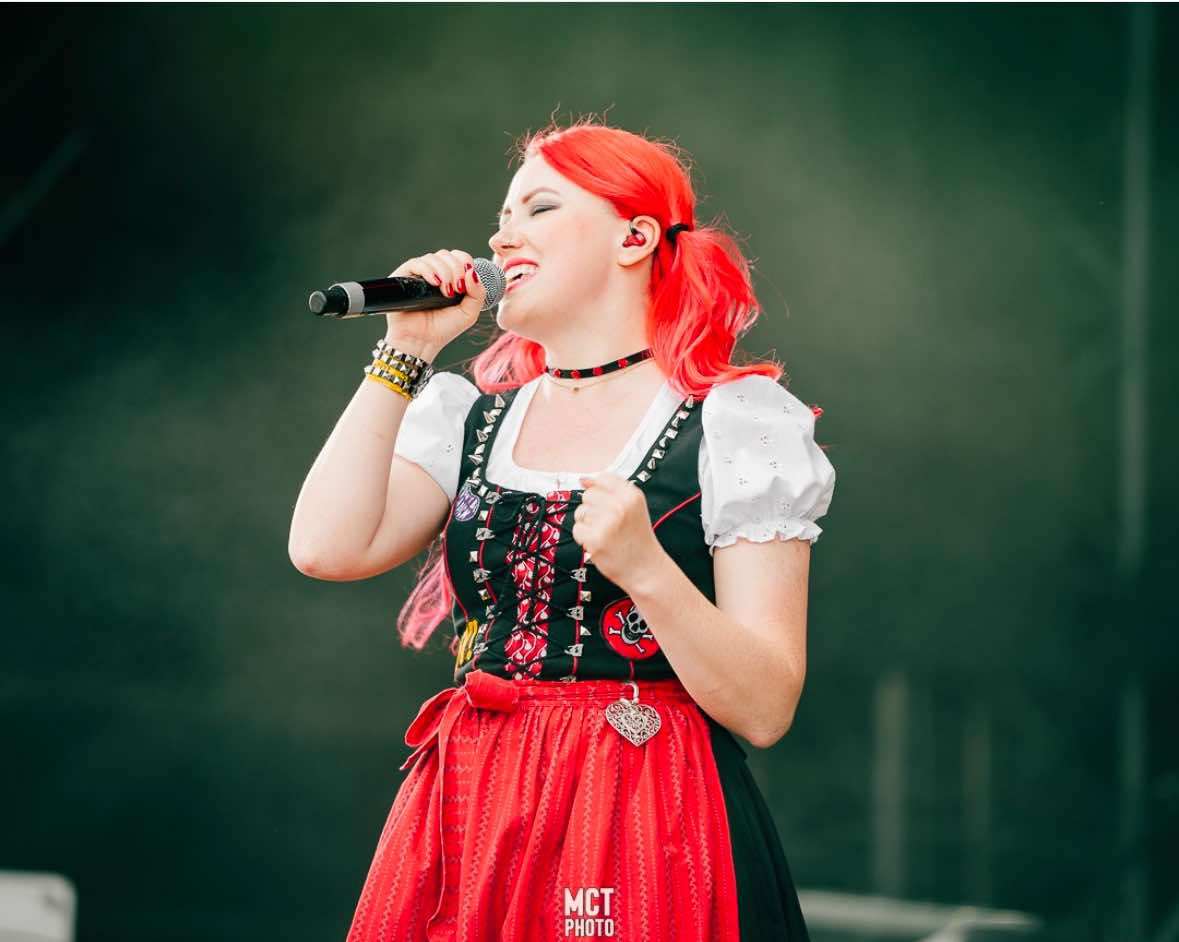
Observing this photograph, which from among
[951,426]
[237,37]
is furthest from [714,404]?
[237,37]

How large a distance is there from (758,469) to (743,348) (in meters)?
2.07

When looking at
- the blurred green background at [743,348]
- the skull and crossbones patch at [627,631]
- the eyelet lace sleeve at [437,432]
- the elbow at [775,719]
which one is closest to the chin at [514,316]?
the eyelet lace sleeve at [437,432]

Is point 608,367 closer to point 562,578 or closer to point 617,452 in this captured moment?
point 617,452

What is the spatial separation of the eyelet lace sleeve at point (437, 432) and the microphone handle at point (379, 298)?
0.38ft

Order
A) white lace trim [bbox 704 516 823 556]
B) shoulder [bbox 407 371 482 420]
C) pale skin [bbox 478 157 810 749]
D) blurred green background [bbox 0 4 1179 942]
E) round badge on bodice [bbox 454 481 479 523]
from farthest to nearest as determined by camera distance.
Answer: blurred green background [bbox 0 4 1179 942] → shoulder [bbox 407 371 482 420] → round badge on bodice [bbox 454 481 479 523] → white lace trim [bbox 704 516 823 556] → pale skin [bbox 478 157 810 749]

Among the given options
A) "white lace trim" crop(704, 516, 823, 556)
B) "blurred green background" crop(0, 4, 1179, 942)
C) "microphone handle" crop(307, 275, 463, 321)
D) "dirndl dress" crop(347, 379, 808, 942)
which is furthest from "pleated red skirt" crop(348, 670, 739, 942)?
"blurred green background" crop(0, 4, 1179, 942)

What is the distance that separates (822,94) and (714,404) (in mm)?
2404

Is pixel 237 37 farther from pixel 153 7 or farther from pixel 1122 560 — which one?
pixel 1122 560

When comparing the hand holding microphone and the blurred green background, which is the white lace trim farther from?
the blurred green background

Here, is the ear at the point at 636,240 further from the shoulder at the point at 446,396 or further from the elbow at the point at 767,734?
the elbow at the point at 767,734

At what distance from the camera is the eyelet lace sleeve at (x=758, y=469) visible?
1.27 meters

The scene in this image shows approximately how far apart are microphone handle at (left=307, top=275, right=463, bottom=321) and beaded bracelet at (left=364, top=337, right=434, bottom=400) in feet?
0.14

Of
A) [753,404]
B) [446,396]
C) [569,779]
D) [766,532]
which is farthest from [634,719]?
[446,396]

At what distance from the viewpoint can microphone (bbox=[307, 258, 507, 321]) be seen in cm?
129
